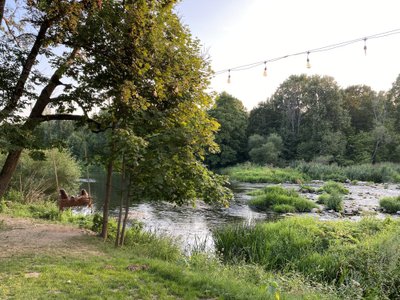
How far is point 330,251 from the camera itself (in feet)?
26.5

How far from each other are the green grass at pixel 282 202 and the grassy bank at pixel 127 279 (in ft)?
37.1

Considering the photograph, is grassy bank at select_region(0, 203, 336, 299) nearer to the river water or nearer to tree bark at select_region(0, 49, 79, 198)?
tree bark at select_region(0, 49, 79, 198)

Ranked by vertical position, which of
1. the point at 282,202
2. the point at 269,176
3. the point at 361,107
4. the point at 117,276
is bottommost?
the point at 117,276

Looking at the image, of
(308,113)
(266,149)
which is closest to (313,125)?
(308,113)

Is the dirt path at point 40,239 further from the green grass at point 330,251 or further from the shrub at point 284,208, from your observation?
the shrub at point 284,208

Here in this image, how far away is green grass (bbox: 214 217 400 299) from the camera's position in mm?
6102

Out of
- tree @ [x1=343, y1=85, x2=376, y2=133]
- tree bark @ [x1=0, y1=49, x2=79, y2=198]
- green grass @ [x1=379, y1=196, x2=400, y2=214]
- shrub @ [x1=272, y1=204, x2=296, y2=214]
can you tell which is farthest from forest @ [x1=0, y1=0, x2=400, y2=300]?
tree @ [x1=343, y1=85, x2=376, y2=133]

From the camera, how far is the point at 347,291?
543 cm

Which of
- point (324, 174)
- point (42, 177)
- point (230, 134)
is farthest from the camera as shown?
point (230, 134)

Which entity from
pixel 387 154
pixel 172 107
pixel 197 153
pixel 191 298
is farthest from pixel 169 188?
pixel 387 154

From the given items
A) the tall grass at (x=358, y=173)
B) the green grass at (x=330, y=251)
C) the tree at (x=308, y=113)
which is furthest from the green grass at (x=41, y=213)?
the tree at (x=308, y=113)

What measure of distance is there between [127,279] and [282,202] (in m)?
14.8

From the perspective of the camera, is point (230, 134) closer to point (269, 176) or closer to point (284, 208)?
point (269, 176)

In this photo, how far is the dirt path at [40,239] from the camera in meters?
6.59
